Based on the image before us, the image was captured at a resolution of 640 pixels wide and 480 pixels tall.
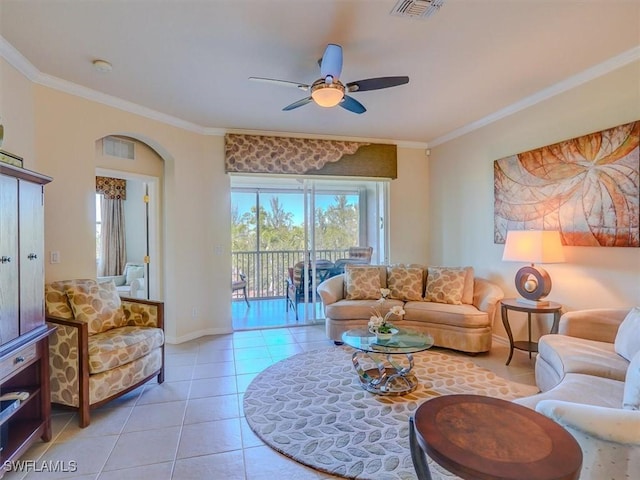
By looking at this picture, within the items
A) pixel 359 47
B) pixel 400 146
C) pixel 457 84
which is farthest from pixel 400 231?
pixel 359 47

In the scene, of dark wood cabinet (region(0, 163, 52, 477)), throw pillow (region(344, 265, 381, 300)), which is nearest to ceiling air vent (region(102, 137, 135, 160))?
dark wood cabinet (region(0, 163, 52, 477))

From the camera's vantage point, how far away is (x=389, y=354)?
2797 mm

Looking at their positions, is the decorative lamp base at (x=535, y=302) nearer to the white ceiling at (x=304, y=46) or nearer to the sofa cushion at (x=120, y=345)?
the white ceiling at (x=304, y=46)

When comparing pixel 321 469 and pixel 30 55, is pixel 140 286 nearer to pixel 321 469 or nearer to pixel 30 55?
pixel 30 55

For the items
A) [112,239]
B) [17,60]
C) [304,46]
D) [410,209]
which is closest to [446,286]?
[410,209]

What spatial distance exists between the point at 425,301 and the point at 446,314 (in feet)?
1.41

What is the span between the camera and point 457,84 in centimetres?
314

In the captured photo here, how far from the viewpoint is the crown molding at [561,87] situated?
2.66 metres

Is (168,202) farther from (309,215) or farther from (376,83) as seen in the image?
(376,83)

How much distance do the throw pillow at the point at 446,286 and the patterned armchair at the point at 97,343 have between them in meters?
3.11

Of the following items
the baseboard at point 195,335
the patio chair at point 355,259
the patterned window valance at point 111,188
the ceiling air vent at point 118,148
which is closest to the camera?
the ceiling air vent at point 118,148

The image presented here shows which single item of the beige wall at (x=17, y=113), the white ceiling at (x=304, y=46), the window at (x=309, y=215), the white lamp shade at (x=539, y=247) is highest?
the white ceiling at (x=304, y=46)

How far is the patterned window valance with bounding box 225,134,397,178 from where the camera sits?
4.51 metres
